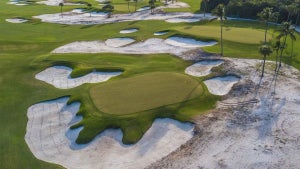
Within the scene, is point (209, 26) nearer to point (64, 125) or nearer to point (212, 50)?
point (212, 50)

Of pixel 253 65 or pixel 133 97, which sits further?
pixel 253 65

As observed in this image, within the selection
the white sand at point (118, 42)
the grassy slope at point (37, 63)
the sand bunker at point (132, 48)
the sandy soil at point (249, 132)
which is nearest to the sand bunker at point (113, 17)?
the grassy slope at point (37, 63)

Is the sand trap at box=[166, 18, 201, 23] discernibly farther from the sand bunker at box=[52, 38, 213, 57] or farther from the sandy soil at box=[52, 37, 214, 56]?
the sand bunker at box=[52, 38, 213, 57]

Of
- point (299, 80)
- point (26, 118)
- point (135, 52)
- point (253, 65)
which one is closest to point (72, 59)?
point (135, 52)

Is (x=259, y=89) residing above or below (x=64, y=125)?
above

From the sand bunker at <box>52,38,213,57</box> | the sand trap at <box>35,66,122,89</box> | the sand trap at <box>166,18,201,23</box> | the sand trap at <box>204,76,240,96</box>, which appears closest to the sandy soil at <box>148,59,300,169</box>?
the sand trap at <box>204,76,240,96</box>

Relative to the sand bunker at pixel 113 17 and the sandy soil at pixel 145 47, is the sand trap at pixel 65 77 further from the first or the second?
the sand bunker at pixel 113 17

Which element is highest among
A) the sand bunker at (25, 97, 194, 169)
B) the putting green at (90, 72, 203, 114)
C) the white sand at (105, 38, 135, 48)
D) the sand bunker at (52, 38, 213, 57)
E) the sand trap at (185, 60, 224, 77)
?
the white sand at (105, 38, 135, 48)

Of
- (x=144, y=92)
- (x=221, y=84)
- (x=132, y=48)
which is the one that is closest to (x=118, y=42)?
(x=132, y=48)
